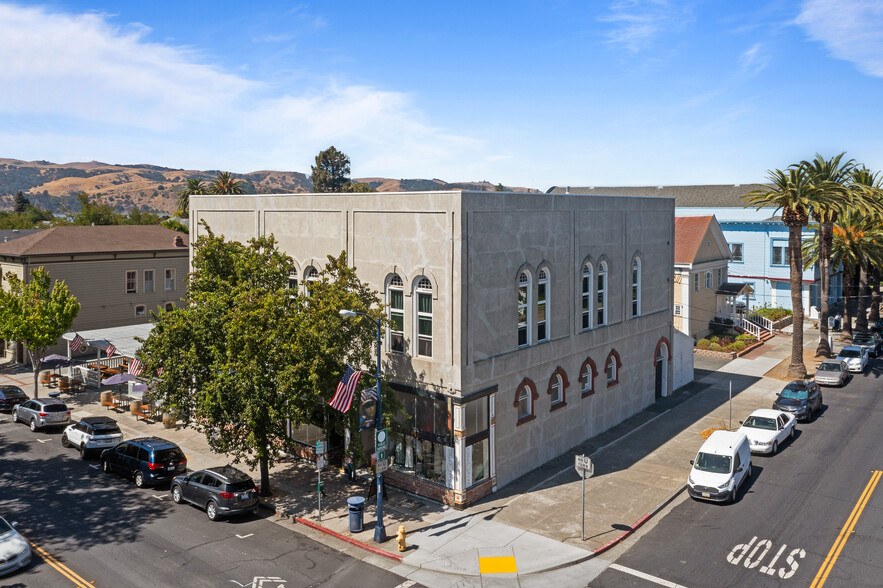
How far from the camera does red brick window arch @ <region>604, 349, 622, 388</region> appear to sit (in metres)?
32.7

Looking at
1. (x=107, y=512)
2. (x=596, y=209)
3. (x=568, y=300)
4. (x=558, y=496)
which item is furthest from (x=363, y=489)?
(x=596, y=209)

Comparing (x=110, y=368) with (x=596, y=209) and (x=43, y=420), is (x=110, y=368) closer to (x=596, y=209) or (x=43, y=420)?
(x=43, y=420)

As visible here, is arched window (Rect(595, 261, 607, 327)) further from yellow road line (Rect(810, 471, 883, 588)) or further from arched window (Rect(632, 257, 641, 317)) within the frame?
yellow road line (Rect(810, 471, 883, 588))

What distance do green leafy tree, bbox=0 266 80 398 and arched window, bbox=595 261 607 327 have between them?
29796mm

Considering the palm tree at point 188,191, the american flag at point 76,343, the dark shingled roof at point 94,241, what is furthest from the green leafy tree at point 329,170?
the american flag at point 76,343

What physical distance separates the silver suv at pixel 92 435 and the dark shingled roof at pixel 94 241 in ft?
70.8

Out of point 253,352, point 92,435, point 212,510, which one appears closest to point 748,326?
point 253,352

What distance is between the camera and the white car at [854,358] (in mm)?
45281

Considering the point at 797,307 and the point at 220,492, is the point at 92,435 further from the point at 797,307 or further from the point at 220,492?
the point at 797,307

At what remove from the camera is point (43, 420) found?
33.7 metres

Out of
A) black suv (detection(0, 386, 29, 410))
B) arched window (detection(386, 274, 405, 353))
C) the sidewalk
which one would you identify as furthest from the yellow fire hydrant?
black suv (detection(0, 386, 29, 410))

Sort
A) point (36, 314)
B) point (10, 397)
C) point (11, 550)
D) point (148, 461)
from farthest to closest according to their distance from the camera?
point (36, 314)
point (10, 397)
point (148, 461)
point (11, 550)

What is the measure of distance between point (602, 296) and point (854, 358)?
79.7 ft

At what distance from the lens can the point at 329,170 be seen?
439ft
